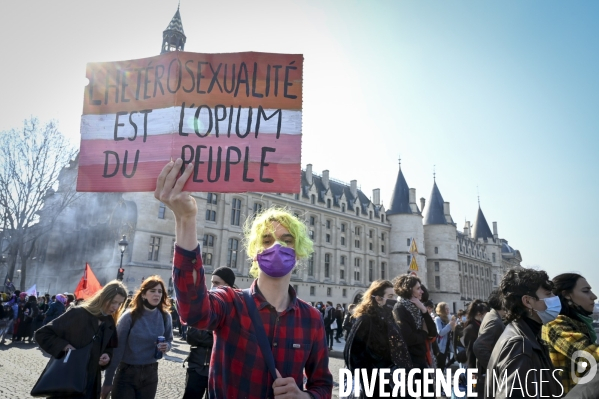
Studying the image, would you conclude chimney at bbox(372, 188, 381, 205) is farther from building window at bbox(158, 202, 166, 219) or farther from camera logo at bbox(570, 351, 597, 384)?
camera logo at bbox(570, 351, 597, 384)

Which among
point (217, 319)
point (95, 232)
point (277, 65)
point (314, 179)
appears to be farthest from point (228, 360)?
point (314, 179)

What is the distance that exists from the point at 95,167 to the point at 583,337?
3544 mm

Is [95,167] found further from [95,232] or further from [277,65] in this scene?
[95,232]

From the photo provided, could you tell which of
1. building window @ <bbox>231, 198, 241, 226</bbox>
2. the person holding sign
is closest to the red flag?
the person holding sign

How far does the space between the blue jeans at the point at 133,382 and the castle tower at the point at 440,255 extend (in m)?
53.2

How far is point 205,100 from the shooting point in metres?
2.34

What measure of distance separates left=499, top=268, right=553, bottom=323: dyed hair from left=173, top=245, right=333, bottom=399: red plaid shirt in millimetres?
1709

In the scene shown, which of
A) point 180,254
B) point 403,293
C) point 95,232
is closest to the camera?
point 180,254

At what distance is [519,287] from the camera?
3.11 metres

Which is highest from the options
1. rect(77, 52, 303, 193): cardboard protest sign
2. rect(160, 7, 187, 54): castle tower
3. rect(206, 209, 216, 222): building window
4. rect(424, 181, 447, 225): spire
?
Result: rect(160, 7, 187, 54): castle tower

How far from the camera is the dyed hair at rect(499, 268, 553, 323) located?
302 centimetres

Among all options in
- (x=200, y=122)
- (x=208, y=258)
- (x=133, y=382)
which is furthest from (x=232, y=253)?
(x=200, y=122)

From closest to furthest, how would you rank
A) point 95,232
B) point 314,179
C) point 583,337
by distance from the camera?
point 583,337 < point 95,232 < point 314,179

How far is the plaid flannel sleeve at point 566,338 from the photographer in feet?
9.60
